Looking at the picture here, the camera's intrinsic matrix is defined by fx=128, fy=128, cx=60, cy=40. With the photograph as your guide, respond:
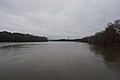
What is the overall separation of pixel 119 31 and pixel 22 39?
97.5m

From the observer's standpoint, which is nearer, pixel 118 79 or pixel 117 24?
A: pixel 118 79

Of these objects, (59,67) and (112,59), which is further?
(112,59)

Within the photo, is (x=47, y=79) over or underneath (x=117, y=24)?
underneath

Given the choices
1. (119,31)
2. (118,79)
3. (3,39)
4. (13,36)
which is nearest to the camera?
(118,79)

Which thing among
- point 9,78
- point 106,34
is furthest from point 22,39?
point 9,78

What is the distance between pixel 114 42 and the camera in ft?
149

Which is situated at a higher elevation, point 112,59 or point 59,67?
point 112,59

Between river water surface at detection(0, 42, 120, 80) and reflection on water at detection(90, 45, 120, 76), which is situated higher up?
reflection on water at detection(90, 45, 120, 76)

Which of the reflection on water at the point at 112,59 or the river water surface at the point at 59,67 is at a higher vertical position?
the reflection on water at the point at 112,59

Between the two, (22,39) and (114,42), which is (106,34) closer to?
(114,42)

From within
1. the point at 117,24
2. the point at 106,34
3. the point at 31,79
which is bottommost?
the point at 31,79

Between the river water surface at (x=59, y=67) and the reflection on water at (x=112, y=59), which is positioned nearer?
the river water surface at (x=59, y=67)

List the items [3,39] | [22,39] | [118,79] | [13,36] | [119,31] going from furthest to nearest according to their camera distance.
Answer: [22,39]
[13,36]
[3,39]
[119,31]
[118,79]

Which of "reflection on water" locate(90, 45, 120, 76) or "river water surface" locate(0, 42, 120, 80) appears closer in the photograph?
"river water surface" locate(0, 42, 120, 80)
